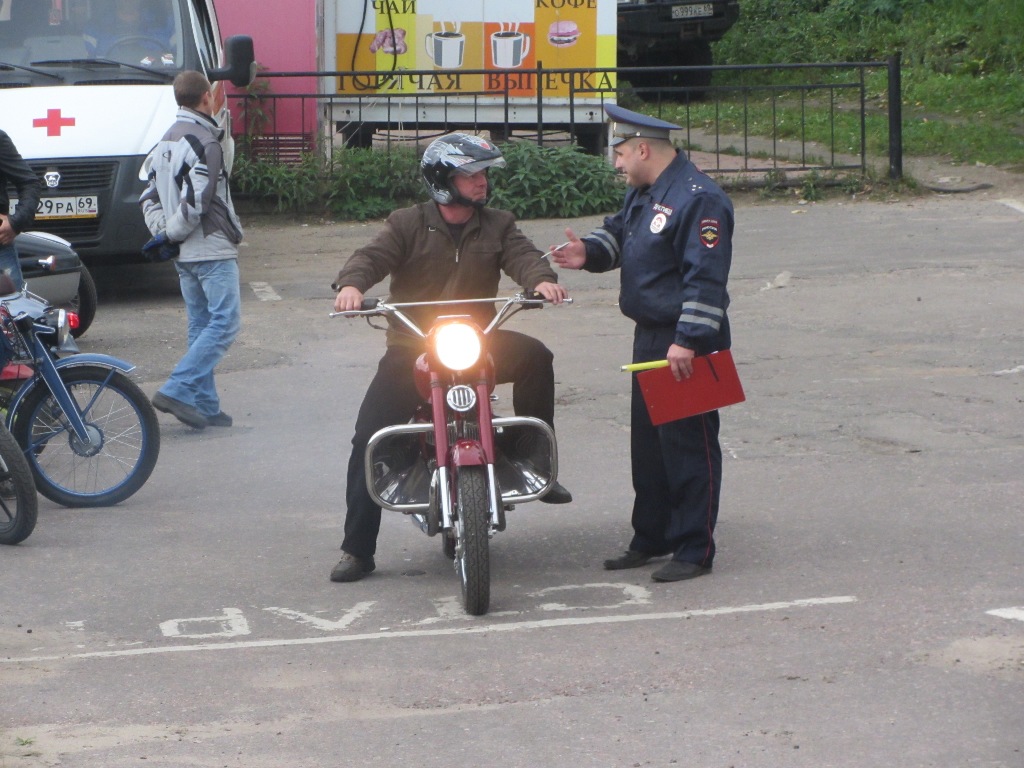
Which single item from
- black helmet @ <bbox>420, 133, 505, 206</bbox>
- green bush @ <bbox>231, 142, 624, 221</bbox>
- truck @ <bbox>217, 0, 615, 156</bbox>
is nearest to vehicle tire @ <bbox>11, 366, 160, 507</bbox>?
black helmet @ <bbox>420, 133, 505, 206</bbox>

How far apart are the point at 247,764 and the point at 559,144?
13144 mm

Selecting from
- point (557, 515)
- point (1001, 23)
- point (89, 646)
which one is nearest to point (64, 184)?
point (557, 515)

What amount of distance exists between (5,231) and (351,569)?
3.17m

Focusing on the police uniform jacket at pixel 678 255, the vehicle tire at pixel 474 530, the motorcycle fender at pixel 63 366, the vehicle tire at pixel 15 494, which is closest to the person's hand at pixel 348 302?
the vehicle tire at pixel 474 530

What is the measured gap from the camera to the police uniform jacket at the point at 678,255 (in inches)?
214

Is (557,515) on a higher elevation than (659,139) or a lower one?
lower

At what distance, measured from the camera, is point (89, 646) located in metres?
5.25

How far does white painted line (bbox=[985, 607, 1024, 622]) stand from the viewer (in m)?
5.15

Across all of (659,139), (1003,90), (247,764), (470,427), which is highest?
(1003,90)

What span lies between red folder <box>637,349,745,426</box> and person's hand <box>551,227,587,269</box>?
0.51 metres

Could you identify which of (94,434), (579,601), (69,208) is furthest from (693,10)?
(579,601)

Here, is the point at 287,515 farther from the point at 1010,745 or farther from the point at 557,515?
the point at 1010,745

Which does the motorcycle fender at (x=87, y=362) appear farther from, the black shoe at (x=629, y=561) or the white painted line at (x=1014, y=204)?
the white painted line at (x=1014, y=204)

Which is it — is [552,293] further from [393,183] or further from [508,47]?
[508,47]
